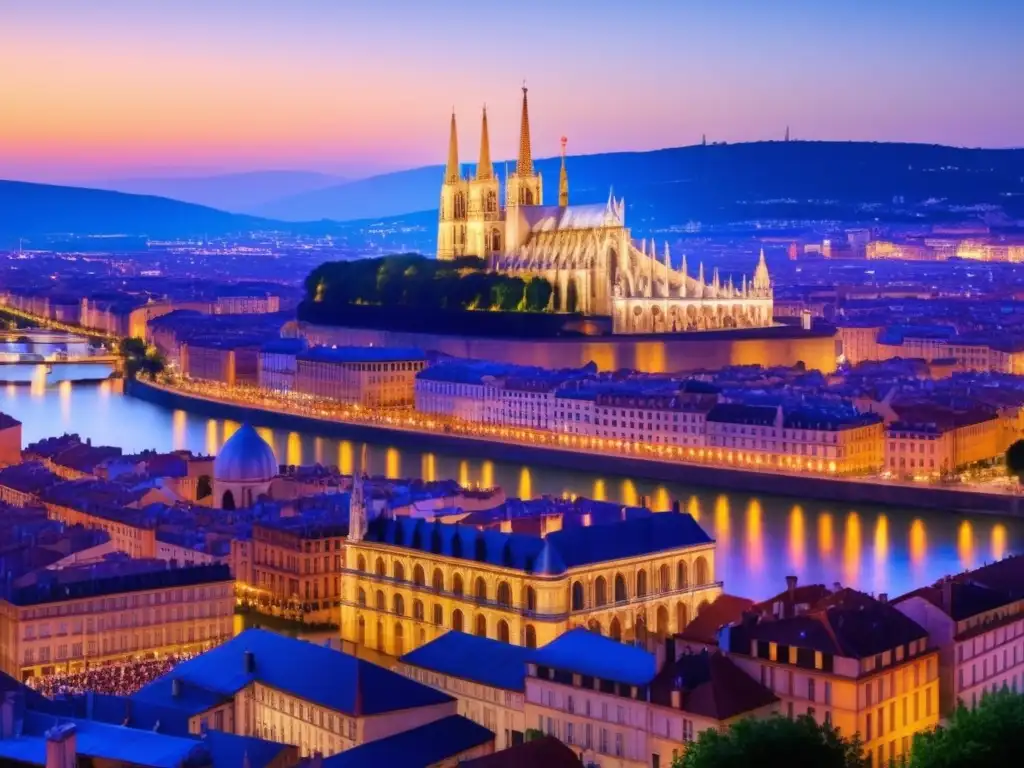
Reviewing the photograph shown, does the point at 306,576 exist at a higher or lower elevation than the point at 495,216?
lower

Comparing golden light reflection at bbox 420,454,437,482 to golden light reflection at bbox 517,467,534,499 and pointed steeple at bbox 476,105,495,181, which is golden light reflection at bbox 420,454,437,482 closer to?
golden light reflection at bbox 517,467,534,499

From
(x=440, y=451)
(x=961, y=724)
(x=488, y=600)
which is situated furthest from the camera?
(x=440, y=451)

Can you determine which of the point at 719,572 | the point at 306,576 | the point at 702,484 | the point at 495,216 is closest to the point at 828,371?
the point at 495,216

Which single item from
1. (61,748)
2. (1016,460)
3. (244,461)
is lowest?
(1016,460)

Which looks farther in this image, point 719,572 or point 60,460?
point 60,460

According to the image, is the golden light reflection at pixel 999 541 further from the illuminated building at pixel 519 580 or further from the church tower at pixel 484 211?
the church tower at pixel 484 211

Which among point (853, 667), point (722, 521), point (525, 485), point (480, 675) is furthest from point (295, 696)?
point (525, 485)

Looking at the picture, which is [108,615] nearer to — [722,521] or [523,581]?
[523,581]

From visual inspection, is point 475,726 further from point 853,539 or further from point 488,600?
point 853,539

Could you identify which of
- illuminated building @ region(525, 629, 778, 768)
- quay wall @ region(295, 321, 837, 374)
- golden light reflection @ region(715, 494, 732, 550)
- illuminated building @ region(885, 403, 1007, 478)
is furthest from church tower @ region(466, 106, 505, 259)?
illuminated building @ region(525, 629, 778, 768)
